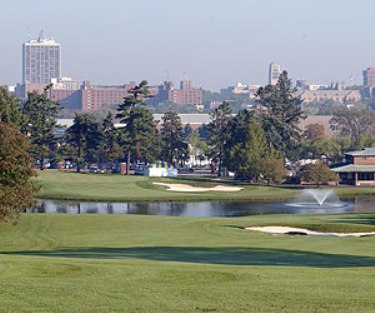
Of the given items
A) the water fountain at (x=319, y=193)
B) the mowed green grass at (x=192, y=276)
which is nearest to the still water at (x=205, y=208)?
the water fountain at (x=319, y=193)

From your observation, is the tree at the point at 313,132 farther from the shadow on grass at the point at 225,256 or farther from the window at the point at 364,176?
the shadow on grass at the point at 225,256

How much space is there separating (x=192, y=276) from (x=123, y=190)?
68604 millimetres

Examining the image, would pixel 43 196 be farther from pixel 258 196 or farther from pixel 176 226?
pixel 176 226

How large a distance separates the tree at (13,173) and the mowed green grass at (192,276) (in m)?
4.26

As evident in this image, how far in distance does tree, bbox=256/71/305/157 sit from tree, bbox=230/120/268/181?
13.7 meters

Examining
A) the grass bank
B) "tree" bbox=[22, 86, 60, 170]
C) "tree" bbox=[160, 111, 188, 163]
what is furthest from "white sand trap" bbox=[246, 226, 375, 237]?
"tree" bbox=[160, 111, 188, 163]

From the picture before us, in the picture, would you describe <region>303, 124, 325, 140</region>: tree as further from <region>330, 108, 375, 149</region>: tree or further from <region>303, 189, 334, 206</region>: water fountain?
<region>303, 189, 334, 206</region>: water fountain

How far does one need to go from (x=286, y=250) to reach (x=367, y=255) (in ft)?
10.4

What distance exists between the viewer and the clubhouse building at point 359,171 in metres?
103

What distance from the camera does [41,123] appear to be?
10881 centimetres

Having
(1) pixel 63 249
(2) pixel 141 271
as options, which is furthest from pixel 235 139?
(2) pixel 141 271

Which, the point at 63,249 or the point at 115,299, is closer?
the point at 115,299

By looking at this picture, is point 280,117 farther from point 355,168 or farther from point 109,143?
point 355,168

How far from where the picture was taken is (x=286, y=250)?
3438cm
